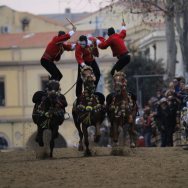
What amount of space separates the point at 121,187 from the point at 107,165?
3489 millimetres

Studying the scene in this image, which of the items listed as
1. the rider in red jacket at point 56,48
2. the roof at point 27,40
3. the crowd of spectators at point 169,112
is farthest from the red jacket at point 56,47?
the roof at point 27,40

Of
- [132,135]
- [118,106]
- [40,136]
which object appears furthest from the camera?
[132,135]

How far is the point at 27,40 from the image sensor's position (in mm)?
70875

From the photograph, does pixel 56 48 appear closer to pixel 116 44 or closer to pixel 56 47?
pixel 56 47

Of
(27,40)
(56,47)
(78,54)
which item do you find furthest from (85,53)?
(27,40)

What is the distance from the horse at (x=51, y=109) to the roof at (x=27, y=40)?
152 feet

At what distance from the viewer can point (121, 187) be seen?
1425 cm

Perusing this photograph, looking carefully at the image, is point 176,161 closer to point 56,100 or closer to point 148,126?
point 56,100

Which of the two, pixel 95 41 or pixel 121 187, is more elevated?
pixel 95 41

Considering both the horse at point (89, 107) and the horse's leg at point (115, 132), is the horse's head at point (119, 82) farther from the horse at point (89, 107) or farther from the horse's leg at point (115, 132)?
the horse's leg at point (115, 132)

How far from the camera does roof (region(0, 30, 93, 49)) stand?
68375 millimetres

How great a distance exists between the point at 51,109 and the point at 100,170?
4.30 m

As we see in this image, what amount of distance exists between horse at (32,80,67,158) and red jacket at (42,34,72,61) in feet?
3.83

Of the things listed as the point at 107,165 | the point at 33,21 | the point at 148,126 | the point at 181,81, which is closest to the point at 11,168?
the point at 107,165
